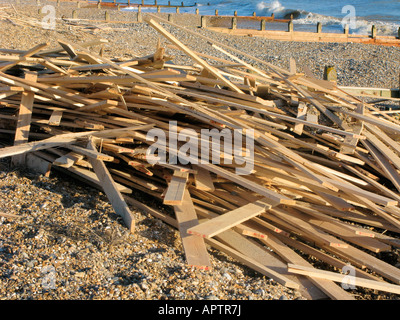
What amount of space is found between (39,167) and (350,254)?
9.83 ft

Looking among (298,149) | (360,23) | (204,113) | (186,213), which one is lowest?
(186,213)

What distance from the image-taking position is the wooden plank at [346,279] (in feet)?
11.0

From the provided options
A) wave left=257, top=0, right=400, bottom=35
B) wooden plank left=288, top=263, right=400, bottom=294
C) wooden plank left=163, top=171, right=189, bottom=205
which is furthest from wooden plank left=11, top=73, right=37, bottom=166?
wave left=257, top=0, right=400, bottom=35

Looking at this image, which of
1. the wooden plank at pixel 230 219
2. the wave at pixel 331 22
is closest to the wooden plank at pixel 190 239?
the wooden plank at pixel 230 219

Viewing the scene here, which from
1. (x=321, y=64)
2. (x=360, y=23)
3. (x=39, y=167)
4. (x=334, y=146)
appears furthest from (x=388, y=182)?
(x=360, y=23)

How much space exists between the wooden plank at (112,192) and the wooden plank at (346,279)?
4.25 ft

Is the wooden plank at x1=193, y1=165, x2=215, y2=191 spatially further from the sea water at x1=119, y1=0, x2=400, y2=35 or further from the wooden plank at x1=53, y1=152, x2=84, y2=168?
the sea water at x1=119, y1=0, x2=400, y2=35

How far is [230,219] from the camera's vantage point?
3.66 meters

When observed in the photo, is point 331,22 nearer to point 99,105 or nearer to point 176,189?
point 99,105

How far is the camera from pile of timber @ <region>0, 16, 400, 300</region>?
3.73 meters

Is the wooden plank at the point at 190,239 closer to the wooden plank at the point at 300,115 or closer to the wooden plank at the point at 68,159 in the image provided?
the wooden plank at the point at 68,159

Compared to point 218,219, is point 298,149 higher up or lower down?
higher up
